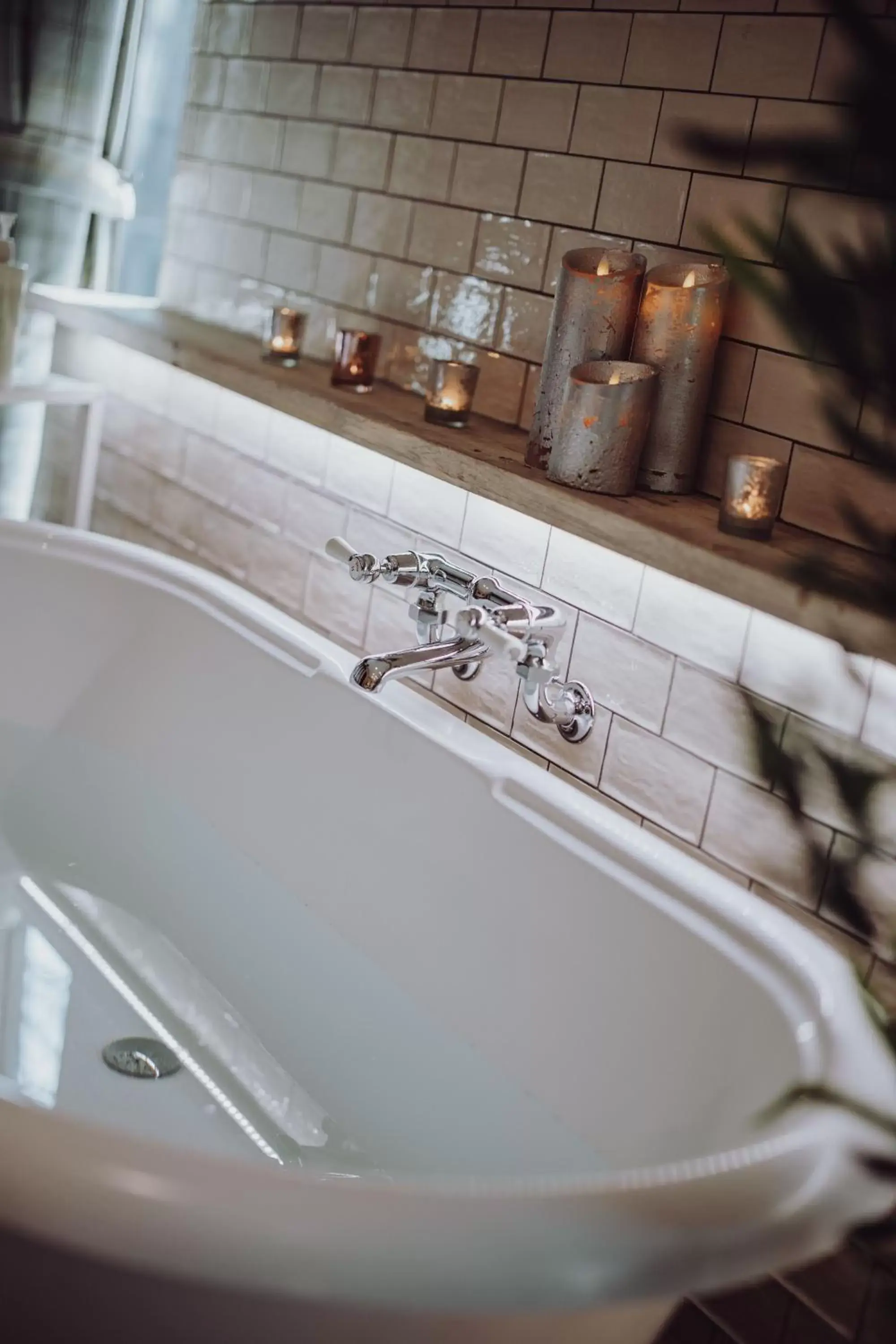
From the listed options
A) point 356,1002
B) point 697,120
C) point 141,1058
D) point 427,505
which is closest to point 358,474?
point 427,505

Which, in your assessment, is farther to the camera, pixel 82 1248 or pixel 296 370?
pixel 296 370

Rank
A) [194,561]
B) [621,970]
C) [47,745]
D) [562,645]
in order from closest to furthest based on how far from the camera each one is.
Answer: [621,970] → [562,645] → [47,745] → [194,561]

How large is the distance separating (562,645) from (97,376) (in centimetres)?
147

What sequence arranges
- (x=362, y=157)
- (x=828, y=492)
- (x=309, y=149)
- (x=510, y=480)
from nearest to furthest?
1. (x=828, y=492)
2. (x=510, y=480)
3. (x=362, y=157)
4. (x=309, y=149)

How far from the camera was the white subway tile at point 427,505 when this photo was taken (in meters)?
2.11

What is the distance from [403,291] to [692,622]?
880mm

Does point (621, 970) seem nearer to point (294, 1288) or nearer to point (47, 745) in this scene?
point (294, 1288)

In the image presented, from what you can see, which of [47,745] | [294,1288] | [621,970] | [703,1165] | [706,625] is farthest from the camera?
[47,745]

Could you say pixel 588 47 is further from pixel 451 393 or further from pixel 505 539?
pixel 505 539

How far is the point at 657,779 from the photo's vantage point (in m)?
1.80

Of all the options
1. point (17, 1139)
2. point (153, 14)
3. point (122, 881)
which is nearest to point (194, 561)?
point (122, 881)

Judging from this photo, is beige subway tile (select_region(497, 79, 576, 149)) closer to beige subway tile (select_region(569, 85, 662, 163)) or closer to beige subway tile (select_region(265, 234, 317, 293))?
beige subway tile (select_region(569, 85, 662, 163))

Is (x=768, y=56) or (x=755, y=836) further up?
(x=768, y=56)

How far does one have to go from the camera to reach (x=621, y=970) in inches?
60.4
